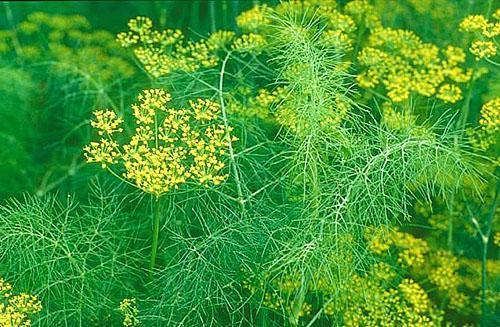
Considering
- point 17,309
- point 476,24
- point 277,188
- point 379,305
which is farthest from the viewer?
point 277,188

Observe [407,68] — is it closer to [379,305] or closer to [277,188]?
[277,188]

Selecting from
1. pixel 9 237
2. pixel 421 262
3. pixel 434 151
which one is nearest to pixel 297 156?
pixel 434 151

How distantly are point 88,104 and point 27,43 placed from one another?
732 mm

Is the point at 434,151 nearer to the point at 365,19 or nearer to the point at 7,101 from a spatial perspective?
the point at 365,19

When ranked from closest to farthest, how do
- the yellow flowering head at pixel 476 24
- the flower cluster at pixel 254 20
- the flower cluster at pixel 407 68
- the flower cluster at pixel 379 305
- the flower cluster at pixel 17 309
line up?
the flower cluster at pixel 17 309
the flower cluster at pixel 379 305
the yellow flowering head at pixel 476 24
the flower cluster at pixel 407 68
the flower cluster at pixel 254 20

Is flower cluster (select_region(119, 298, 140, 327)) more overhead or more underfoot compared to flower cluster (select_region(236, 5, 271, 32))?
more underfoot

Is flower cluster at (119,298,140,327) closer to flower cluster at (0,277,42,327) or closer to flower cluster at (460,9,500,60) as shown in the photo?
flower cluster at (0,277,42,327)

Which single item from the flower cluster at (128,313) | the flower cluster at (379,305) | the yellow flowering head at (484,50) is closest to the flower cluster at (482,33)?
the yellow flowering head at (484,50)

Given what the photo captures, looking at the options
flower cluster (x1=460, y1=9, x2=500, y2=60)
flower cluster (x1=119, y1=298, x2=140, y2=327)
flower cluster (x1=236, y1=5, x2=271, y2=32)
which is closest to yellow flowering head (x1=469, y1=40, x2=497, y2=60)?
flower cluster (x1=460, y1=9, x2=500, y2=60)

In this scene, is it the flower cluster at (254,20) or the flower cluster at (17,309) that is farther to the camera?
the flower cluster at (254,20)

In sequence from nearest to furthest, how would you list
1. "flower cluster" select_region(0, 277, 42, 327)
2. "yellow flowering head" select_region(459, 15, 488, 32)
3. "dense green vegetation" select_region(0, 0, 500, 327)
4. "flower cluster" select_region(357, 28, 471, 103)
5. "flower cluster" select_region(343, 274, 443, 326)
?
"flower cluster" select_region(0, 277, 42, 327) < "dense green vegetation" select_region(0, 0, 500, 327) < "flower cluster" select_region(343, 274, 443, 326) < "yellow flowering head" select_region(459, 15, 488, 32) < "flower cluster" select_region(357, 28, 471, 103)

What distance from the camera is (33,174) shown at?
14.5ft

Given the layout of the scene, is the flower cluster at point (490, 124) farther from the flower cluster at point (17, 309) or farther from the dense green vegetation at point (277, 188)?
the flower cluster at point (17, 309)

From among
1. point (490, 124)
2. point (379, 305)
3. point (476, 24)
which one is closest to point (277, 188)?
point (379, 305)
